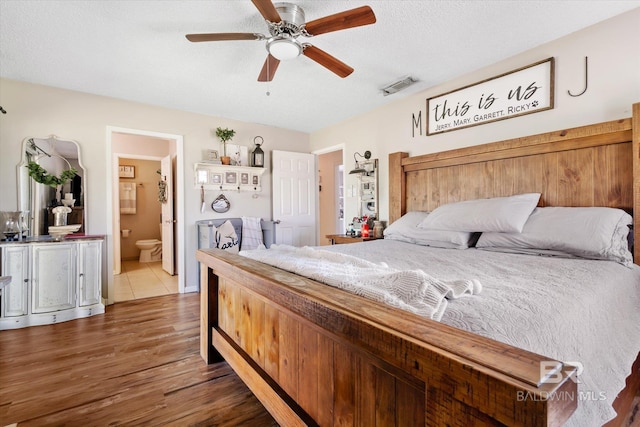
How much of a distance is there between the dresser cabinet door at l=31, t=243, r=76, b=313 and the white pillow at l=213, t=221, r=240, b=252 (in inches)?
58.0

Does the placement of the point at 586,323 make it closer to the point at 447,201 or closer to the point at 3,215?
the point at 447,201

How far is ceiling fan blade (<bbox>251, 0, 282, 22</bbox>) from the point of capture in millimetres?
1626

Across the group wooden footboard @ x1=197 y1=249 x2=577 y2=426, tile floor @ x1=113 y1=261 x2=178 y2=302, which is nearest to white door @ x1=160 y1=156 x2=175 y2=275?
tile floor @ x1=113 y1=261 x2=178 y2=302

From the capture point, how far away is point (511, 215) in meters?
2.10

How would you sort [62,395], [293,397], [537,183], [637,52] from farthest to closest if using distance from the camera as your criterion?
1. [537,183]
2. [637,52]
3. [62,395]
4. [293,397]

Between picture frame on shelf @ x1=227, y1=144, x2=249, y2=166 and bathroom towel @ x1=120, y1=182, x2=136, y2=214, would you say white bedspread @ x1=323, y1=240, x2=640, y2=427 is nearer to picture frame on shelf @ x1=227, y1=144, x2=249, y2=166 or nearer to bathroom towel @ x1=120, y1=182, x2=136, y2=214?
picture frame on shelf @ x1=227, y1=144, x2=249, y2=166

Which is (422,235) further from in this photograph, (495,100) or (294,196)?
(294,196)

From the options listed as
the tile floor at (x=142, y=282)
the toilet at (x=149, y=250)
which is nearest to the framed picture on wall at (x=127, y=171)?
the toilet at (x=149, y=250)

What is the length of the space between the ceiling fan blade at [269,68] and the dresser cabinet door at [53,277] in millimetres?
2567

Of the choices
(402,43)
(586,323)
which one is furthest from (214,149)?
(586,323)

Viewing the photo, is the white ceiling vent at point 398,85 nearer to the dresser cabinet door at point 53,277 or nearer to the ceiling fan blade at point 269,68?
the ceiling fan blade at point 269,68

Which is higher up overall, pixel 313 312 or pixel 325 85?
pixel 325 85

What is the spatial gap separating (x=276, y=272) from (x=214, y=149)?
11.2 ft

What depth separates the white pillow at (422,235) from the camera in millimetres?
2316
